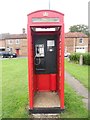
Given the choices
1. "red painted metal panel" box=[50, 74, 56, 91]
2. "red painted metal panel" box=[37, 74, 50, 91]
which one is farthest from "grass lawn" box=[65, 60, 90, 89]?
"red painted metal panel" box=[37, 74, 50, 91]

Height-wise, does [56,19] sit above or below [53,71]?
above

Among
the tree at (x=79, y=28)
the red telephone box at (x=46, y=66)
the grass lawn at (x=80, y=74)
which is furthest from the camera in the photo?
the tree at (x=79, y=28)

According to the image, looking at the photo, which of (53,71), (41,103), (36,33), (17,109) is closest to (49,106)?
(41,103)

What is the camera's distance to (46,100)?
8305 mm

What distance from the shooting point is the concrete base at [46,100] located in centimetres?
772

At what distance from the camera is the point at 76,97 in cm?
945

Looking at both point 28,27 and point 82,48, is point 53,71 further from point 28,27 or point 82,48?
point 82,48

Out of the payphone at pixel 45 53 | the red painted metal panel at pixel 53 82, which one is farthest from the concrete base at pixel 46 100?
the payphone at pixel 45 53

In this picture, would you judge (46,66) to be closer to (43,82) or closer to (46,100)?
(43,82)

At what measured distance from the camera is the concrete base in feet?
25.3

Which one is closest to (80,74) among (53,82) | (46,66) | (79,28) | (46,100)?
(53,82)

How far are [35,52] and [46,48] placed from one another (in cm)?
39

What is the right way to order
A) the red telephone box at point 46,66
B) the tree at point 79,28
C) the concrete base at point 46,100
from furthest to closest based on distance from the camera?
1. the tree at point 79,28
2. the red telephone box at point 46,66
3. the concrete base at point 46,100

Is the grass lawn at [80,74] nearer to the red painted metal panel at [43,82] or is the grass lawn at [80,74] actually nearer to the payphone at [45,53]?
the red painted metal panel at [43,82]
